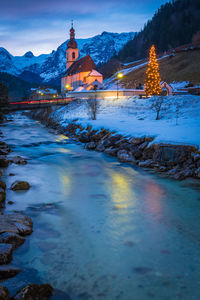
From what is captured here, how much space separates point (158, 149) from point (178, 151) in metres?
1.78

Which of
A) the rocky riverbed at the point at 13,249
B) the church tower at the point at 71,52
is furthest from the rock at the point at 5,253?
the church tower at the point at 71,52

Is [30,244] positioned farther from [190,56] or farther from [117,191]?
[190,56]

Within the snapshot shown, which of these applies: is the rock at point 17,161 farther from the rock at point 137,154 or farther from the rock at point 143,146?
the rock at point 143,146

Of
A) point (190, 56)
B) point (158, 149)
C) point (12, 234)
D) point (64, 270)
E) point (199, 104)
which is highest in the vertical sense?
point (190, 56)

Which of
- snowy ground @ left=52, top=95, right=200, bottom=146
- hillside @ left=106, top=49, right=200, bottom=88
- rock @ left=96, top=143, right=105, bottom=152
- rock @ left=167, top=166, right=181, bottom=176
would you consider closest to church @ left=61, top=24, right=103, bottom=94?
hillside @ left=106, top=49, right=200, bottom=88

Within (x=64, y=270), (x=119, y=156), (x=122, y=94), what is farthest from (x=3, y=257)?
(x=122, y=94)

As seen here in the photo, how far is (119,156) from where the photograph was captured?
70.2 ft

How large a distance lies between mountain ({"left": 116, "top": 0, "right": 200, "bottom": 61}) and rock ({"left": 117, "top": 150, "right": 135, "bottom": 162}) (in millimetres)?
118342

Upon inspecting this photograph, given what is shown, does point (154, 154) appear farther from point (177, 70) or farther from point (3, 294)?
point (177, 70)

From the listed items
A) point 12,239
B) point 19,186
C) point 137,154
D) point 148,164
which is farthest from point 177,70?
point 12,239

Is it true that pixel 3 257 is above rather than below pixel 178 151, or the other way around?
below

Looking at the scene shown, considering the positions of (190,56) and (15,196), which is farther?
(190,56)

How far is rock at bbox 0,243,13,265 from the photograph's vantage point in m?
6.71

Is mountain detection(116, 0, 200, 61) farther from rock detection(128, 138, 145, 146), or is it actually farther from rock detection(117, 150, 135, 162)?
rock detection(117, 150, 135, 162)
